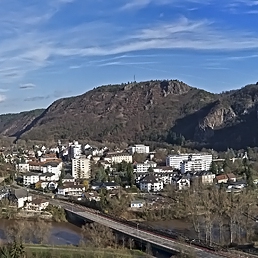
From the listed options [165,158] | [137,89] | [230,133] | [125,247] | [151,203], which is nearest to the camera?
[125,247]

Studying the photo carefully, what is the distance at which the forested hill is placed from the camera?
139 feet

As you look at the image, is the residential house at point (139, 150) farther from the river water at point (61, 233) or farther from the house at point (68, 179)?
the river water at point (61, 233)

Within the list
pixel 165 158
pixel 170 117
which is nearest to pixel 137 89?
pixel 170 117

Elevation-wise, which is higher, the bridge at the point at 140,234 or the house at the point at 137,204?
the house at the point at 137,204

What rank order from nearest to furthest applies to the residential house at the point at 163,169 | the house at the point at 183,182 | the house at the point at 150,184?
1. the house at the point at 150,184
2. the house at the point at 183,182
3. the residential house at the point at 163,169

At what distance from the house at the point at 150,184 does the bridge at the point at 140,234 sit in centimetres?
414

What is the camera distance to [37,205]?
59.7ft

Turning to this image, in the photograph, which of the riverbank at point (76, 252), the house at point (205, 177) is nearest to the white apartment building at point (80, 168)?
the house at point (205, 177)

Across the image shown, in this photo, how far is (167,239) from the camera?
12508mm

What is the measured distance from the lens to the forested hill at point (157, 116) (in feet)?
139

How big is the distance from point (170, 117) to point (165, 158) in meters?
18.8

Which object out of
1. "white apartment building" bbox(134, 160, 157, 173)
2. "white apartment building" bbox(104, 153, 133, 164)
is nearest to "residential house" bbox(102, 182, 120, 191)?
"white apartment building" bbox(134, 160, 157, 173)

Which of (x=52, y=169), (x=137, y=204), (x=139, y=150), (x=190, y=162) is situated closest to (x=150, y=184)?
(x=137, y=204)

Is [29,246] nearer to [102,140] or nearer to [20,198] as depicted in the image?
[20,198]
